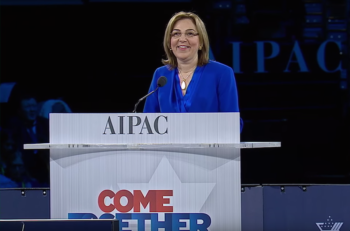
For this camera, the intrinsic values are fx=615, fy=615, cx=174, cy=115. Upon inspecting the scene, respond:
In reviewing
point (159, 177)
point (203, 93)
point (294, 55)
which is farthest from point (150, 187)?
point (294, 55)

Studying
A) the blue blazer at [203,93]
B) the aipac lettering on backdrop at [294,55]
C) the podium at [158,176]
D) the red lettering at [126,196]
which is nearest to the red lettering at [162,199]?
the podium at [158,176]

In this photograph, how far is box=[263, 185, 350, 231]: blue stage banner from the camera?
3721 millimetres

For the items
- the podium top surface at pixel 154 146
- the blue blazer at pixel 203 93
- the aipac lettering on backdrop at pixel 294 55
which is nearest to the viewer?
the podium top surface at pixel 154 146

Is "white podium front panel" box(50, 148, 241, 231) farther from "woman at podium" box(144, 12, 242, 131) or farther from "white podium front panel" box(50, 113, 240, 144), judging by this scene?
"woman at podium" box(144, 12, 242, 131)

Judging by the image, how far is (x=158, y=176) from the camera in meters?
2.48

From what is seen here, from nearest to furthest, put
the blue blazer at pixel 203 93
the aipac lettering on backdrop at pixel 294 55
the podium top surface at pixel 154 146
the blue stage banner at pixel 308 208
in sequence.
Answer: the podium top surface at pixel 154 146, the blue blazer at pixel 203 93, the blue stage banner at pixel 308 208, the aipac lettering on backdrop at pixel 294 55

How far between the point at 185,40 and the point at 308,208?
133cm

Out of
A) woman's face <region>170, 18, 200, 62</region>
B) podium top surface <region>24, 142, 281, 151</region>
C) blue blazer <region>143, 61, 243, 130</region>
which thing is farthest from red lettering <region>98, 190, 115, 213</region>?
woman's face <region>170, 18, 200, 62</region>

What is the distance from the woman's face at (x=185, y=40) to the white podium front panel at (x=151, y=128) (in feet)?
2.74

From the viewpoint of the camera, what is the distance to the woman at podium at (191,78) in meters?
3.19

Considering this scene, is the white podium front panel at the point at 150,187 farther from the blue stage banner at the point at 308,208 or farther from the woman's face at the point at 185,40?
the blue stage banner at the point at 308,208

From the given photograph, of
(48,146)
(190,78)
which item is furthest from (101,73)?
(48,146)

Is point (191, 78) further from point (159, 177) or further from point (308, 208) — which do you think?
point (308, 208)

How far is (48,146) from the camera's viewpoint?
8.20 ft
